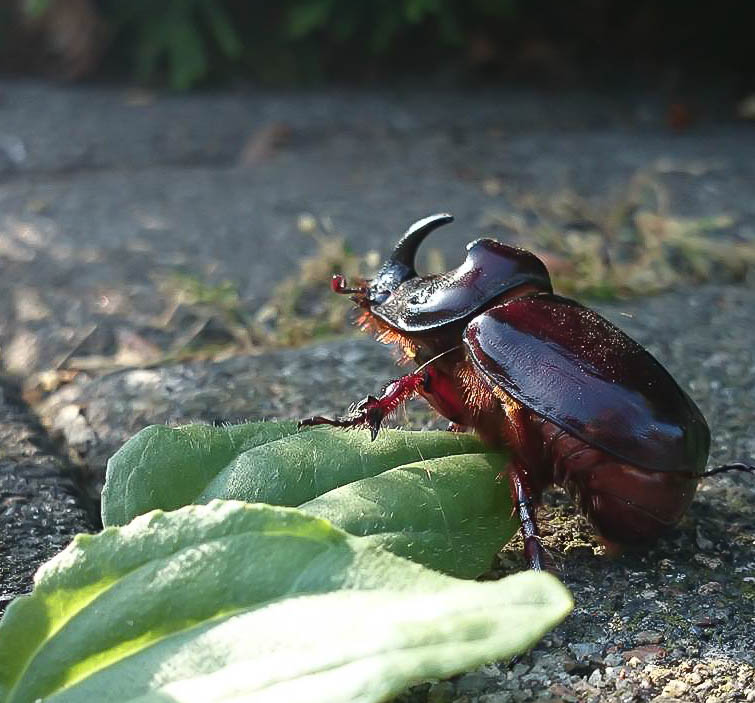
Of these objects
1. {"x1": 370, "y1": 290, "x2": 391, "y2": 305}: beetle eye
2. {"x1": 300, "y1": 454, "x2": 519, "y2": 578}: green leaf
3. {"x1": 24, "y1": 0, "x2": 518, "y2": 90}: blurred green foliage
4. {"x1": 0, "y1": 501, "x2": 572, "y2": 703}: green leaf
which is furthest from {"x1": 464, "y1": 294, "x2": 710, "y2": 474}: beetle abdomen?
{"x1": 24, "y1": 0, "x2": 518, "y2": 90}: blurred green foliage

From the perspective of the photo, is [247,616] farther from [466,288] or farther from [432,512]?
[466,288]

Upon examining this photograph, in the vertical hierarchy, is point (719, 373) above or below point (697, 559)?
below

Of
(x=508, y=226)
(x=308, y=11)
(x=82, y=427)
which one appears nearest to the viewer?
(x=82, y=427)

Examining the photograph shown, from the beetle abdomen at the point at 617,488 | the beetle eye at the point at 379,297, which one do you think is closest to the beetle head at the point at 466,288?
the beetle eye at the point at 379,297

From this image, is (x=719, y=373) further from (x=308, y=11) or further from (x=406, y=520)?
(x=308, y=11)

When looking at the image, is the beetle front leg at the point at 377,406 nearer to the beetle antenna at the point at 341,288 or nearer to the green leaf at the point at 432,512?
the green leaf at the point at 432,512

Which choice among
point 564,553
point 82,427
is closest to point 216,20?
point 82,427
